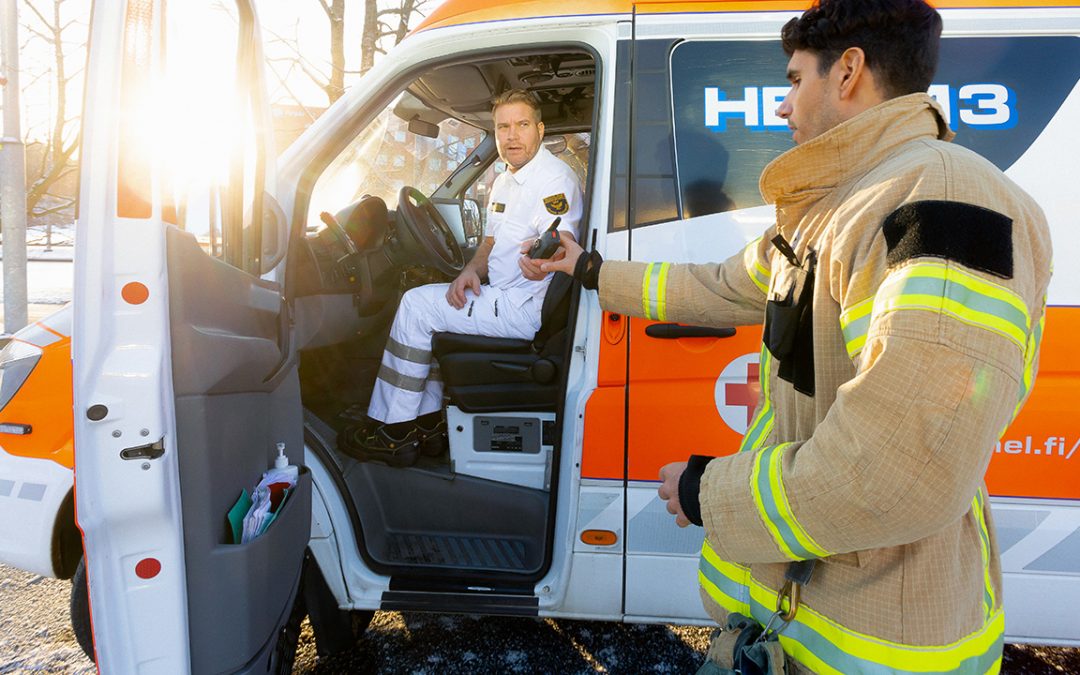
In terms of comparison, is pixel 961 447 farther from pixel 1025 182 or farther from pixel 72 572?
pixel 72 572

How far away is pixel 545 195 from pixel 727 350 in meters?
0.95

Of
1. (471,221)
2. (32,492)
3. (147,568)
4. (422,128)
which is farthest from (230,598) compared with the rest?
(471,221)

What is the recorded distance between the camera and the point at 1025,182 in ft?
5.86

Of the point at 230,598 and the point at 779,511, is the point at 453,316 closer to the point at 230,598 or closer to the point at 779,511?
the point at 230,598

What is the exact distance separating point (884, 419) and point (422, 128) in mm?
2796

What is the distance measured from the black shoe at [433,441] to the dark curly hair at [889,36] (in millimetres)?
1754

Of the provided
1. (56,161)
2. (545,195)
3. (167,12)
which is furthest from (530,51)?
(56,161)

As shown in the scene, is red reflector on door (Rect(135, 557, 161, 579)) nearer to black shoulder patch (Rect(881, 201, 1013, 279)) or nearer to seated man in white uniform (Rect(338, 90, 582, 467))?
seated man in white uniform (Rect(338, 90, 582, 467))

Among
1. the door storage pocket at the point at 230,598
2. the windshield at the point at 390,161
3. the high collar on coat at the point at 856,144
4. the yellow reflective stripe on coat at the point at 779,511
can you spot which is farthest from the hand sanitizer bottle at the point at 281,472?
the high collar on coat at the point at 856,144

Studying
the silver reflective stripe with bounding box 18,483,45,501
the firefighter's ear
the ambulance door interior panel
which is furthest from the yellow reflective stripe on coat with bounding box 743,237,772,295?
the silver reflective stripe with bounding box 18,483,45,501

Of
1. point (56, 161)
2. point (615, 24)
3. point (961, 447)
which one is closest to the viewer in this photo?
point (961, 447)

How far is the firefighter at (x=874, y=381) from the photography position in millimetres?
824

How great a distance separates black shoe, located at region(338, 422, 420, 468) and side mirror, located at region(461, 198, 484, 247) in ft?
4.45

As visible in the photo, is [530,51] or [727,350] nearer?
[727,350]
